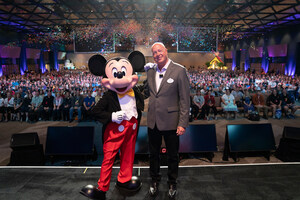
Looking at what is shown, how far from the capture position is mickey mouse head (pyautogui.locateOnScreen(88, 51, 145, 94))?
189 cm

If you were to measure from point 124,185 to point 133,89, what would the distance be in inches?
38.6

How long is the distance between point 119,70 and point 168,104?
59 centimetres

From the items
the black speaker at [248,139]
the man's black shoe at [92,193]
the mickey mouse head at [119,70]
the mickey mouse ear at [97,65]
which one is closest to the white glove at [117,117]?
the mickey mouse head at [119,70]

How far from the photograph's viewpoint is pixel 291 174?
231cm

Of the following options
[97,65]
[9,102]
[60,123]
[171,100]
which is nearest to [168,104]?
[171,100]

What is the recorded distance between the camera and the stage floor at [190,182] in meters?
1.94

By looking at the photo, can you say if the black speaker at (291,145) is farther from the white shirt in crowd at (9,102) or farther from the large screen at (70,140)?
the white shirt in crowd at (9,102)

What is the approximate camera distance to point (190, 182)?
2.17m

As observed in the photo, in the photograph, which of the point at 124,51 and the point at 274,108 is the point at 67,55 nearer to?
the point at 124,51

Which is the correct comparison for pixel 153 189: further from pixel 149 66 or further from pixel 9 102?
pixel 9 102

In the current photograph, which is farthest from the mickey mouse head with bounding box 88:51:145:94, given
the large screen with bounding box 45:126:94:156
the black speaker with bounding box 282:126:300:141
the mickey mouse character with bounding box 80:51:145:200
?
the black speaker with bounding box 282:126:300:141

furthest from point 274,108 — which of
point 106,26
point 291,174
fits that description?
point 106,26

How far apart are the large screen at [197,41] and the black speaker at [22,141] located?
10.2 m

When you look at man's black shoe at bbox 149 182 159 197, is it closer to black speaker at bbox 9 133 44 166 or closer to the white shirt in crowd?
black speaker at bbox 9 133 44 166
